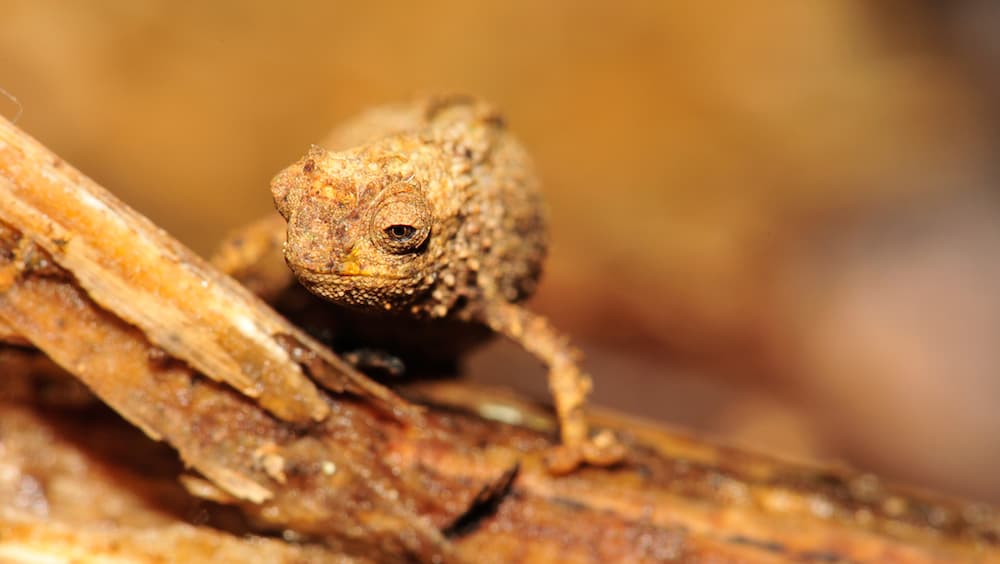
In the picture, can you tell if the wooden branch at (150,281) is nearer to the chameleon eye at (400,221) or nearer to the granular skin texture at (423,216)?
the granular skin texture at (423,216)

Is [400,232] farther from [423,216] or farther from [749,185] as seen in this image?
[749,185]

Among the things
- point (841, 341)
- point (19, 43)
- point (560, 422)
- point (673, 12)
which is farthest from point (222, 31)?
point (841, 341)

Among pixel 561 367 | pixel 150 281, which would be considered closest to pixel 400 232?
pixel 150 281

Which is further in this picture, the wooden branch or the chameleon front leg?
the chameleon front leg

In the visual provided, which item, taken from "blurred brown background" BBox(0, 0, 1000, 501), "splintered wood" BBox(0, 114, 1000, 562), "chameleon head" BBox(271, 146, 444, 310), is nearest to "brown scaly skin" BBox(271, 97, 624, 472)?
"chameleon head" BBox(271, 146, 444, 310)

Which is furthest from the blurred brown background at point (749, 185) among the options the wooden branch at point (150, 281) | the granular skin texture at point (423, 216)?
the wooden branch at point (150, 281)

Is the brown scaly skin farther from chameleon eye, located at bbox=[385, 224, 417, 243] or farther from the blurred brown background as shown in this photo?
the blurred brown background
